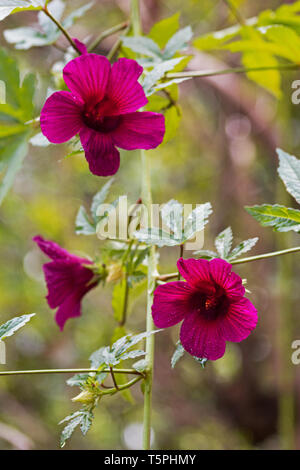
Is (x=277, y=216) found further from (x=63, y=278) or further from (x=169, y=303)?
(x=63, y=278)

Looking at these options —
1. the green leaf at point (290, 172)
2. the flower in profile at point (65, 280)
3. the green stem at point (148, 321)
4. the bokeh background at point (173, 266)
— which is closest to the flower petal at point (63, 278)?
the flower in profile at point (65, 280)

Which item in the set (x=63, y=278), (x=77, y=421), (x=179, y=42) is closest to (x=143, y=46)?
(x=179, y=42)

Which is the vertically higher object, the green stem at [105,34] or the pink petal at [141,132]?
the green stem at [105,34]

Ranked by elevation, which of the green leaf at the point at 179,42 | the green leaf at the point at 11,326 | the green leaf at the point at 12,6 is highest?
the green leaf at the point at 179,42

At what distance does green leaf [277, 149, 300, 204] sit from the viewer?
405mm

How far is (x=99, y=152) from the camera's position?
0.40 meters

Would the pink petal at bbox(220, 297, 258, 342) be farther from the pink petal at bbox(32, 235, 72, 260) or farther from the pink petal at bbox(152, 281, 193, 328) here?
the pink petal at bbox(32, 235, 72, 260)

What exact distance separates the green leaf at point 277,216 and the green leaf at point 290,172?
0.02 metres

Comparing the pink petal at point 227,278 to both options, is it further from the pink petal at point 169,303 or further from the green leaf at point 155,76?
the green leaf at point 155,76

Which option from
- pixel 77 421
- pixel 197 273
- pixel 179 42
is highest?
pixel 179 42

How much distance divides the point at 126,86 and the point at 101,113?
34 mm

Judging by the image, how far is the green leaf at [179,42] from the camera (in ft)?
1.67

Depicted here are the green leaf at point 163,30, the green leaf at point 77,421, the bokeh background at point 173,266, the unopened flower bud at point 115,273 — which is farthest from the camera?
the bokeh background at point 173,266
